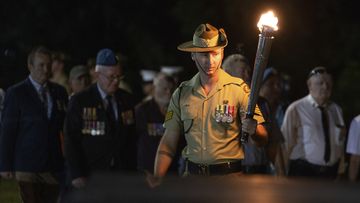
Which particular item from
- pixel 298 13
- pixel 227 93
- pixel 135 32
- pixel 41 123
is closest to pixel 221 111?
pixel 227 93

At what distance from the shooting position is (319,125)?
11250mm

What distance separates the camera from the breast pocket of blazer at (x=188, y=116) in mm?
7703

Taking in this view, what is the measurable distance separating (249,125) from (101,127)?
268cm

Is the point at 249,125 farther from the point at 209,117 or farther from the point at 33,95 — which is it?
the point at 33,95

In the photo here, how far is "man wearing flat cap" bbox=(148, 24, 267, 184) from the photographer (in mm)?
7645

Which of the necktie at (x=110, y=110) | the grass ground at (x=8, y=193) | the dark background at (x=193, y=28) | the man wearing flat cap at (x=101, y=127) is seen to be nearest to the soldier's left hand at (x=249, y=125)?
the man wearing flat cap at (x=101, y=127)

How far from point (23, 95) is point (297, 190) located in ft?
20.7

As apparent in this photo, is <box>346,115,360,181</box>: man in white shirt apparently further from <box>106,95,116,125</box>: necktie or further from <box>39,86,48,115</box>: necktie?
<box>39,86,48,115</box>: necktie

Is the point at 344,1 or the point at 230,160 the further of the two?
the point at 344,1

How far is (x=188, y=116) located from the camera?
7.72m

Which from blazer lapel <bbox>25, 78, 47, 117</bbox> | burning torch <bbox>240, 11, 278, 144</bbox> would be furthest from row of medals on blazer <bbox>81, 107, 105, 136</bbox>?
burning torch <bbox>240, 11, 278, 144</bbox>

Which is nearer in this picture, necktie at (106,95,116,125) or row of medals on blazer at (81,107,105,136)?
row of medals on blazer at (81,107,105,136)

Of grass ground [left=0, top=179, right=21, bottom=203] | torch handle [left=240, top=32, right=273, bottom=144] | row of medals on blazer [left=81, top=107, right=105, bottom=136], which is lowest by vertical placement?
grass ground [left=0, top=179, right=21, bottom=203]

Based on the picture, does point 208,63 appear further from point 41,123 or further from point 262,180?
point 262,180
